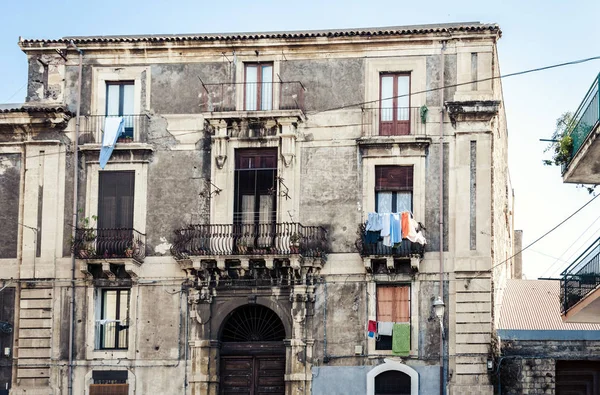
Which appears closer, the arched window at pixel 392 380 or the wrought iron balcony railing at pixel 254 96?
the arched window at pixel 392 380

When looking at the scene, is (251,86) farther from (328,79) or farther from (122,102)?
(122,102)

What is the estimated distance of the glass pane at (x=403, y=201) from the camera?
39.3 metres

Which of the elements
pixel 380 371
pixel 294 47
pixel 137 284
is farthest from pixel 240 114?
pixel 380 371

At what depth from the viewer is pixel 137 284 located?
40.1 metres

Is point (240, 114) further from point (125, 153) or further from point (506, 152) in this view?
point (506, 152)

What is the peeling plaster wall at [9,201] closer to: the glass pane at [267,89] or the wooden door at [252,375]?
the wooden door at [252,375]

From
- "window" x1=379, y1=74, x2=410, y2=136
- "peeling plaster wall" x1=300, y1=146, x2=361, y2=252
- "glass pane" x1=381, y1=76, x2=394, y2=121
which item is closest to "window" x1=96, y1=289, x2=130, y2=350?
"peeling plaster wall" x1=300, y1=146, x2=361, y2=252

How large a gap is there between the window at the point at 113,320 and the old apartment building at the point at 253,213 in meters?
0.06

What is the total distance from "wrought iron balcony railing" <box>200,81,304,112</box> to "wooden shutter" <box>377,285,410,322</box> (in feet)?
20.6

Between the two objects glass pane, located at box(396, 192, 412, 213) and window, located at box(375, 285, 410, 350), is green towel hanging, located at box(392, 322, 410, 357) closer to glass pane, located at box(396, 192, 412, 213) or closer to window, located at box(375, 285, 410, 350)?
window, located at box(375, 285, 410, 350)

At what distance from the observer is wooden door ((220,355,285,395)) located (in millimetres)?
39625

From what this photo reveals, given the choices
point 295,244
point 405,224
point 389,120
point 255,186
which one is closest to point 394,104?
point 389,120

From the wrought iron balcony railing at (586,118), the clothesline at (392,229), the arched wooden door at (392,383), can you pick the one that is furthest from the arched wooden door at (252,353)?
the wrought iron balcony railing at (586,118)

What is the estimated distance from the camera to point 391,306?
128 feet
